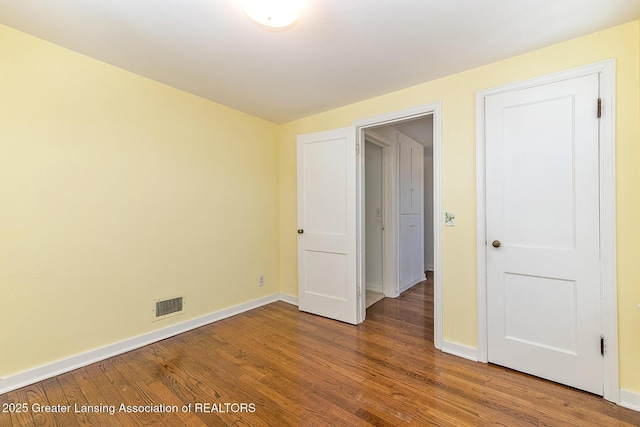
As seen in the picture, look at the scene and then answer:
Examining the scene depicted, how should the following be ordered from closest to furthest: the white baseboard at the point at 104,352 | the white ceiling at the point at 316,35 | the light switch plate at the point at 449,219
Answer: the white ceiling at the point at 316,35 → the white baseboard at the point at 104,352 → the light switch plate at the point at 449,219

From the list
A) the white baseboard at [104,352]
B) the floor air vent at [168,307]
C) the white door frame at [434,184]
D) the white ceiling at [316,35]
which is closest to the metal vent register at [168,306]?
the floor air vent at [168,307]

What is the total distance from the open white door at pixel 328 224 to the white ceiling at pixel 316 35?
747mm

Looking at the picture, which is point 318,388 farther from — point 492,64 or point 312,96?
point 492,64

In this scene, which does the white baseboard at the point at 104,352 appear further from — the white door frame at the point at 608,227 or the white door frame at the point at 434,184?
the white door frame at the point at 608,227

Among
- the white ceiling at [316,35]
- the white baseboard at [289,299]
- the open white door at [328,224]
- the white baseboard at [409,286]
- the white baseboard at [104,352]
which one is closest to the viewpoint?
the white ceiling at [316,35]

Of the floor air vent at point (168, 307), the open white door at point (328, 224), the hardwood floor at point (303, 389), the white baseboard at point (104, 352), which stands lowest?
the hardwood floor at point (303, 389)

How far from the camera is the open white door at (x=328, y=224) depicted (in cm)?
288

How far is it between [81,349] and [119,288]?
477 millimetres

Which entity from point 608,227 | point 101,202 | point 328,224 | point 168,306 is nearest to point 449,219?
point 608,227

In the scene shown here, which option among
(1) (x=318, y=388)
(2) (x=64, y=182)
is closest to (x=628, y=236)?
(1) (x=318, y=388)

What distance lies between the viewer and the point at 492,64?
2100 millimetres

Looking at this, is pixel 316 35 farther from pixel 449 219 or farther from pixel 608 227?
pixel 608 227

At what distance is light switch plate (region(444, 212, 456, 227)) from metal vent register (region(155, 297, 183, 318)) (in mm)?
2601

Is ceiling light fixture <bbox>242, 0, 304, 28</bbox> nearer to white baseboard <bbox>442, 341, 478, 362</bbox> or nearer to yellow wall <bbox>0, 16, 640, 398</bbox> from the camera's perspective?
yellow wall <bbox>0, 16, 640, 398</bbox>
